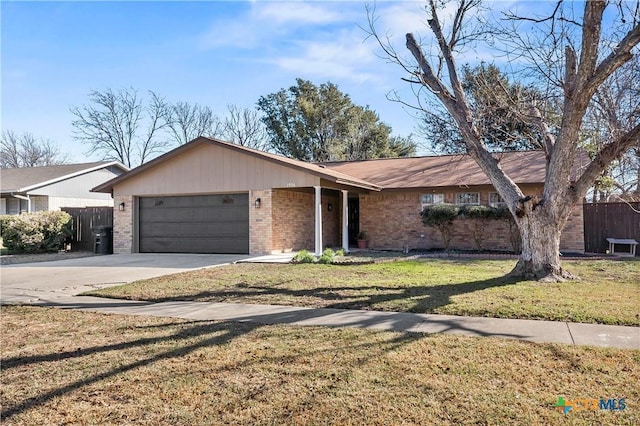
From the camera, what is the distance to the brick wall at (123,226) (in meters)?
16.2

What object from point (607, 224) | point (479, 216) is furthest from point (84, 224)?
point (607, 224)

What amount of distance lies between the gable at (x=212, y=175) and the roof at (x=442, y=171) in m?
4.53

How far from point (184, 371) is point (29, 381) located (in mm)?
1282

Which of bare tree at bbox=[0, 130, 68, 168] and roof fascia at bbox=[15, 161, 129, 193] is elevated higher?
bare tree at bbox=[0, 130, 68, 168]

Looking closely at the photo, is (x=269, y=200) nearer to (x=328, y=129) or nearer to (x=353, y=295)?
(x=353, y=295)

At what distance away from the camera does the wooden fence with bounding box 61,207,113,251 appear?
17.9 metres

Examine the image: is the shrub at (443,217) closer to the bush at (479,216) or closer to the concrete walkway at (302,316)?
the bush at (479,216)

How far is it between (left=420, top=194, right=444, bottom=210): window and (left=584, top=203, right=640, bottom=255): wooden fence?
15.7 ft

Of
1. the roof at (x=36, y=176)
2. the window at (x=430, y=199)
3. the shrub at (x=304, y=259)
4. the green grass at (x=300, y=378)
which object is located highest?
the roof at (x=36, y=176)

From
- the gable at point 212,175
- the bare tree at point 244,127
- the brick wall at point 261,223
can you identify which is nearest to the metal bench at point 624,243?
the gable at point 212,175

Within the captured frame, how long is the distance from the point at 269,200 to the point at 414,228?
230 inches

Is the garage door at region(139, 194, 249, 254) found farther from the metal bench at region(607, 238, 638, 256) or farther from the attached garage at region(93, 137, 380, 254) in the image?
the metal bench at region(607, 238, 638, 256)

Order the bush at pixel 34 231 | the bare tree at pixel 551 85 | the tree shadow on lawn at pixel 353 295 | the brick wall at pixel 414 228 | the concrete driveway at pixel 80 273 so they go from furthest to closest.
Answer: the bush at pixel 34 231
the brick wall at pixel 414 228
the concrete driveway at pixel 80 273
the bare tree at pixel 551 85
the tree shadow on lawn at pixel 353 295

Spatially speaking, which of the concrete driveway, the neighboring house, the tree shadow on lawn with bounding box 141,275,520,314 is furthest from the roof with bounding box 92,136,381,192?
the neighboring house
